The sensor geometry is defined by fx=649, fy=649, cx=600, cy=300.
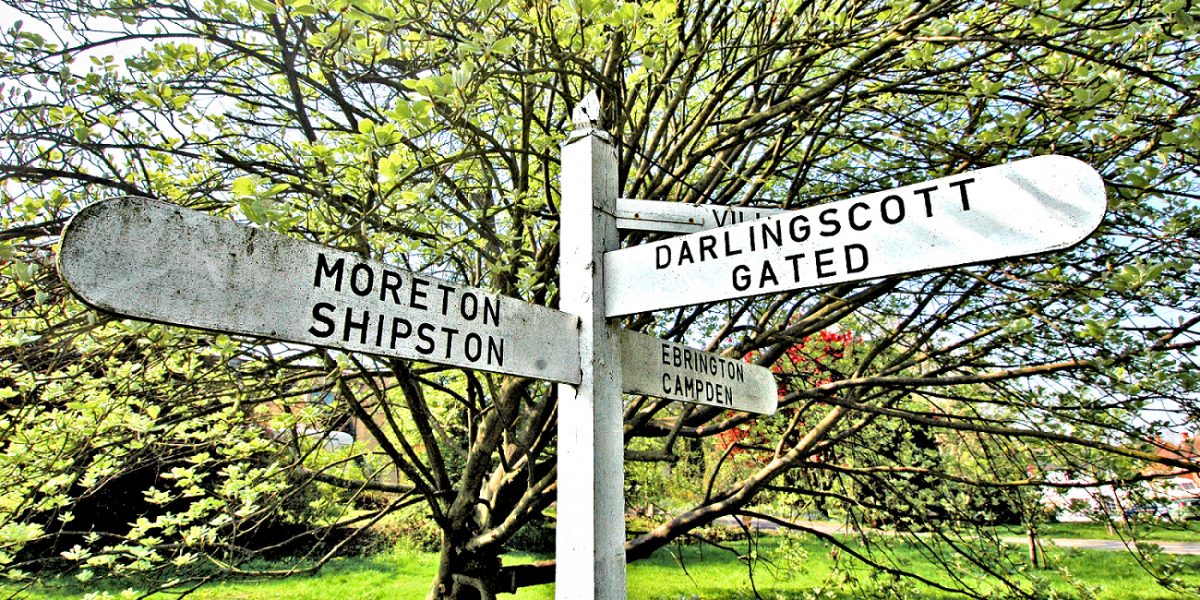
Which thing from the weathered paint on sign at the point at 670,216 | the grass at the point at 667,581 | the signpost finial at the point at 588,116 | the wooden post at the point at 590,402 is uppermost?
the signpost finial at the point at 588,116

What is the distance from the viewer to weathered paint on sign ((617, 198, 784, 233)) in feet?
5.91

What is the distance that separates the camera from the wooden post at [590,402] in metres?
1.44

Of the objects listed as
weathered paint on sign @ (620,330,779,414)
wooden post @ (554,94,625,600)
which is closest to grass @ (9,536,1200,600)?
weathered paint on sign @ (620,330,779,414)

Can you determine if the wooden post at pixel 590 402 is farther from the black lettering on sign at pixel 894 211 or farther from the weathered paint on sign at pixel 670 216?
the black lettering on sign at pixel 894 211

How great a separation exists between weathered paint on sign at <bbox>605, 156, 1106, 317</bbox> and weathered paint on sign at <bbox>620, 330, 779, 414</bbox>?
15 cm

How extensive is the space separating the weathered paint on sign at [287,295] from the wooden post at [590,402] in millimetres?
63

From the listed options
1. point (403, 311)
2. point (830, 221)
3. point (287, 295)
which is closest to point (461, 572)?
point (403, 311)

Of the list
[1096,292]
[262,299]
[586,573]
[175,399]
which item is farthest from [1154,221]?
[175,399]

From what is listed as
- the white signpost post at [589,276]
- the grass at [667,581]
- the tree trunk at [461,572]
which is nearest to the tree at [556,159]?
the tree trunk at [461,572]

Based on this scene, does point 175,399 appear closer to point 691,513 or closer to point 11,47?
point 11,47

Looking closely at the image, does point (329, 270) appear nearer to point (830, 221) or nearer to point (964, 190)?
point (830, 221)

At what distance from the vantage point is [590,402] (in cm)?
151

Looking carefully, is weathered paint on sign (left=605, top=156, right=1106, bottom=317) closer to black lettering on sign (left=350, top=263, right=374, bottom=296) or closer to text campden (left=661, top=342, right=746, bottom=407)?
text campden (left=661, top=342, right=746, bottom=407)

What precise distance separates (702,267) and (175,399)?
3.66 metres
